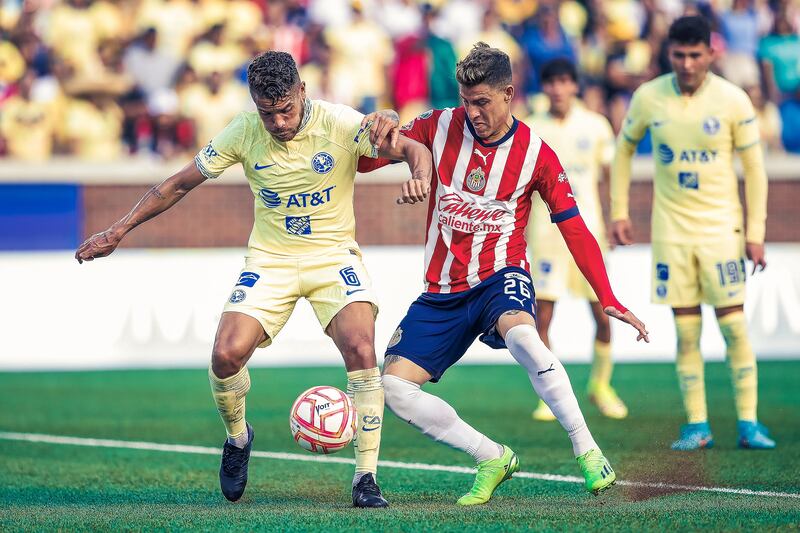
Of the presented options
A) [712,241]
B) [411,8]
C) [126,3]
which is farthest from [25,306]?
[712,241]

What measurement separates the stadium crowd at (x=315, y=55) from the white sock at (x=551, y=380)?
9940mm

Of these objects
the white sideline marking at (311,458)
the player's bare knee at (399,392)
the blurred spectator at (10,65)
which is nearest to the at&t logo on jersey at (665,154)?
the white sideline marking at (311,458)

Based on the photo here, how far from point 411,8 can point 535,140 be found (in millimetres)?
11521

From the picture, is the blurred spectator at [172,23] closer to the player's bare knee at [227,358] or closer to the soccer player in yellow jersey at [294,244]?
the soccer player in yellow jersey at [294,244]

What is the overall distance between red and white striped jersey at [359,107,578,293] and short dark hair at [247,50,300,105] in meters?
0.68

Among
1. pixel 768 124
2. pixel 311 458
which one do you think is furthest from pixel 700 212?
pixel 768 124

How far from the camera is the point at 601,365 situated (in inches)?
421

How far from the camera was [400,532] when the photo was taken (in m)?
5.70

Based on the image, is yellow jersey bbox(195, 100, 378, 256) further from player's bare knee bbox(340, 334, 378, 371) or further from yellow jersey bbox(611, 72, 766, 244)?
yellow jersey bbox(611, 72, 766, 244)

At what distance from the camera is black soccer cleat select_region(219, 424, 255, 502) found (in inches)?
272

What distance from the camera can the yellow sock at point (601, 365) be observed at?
420 inches

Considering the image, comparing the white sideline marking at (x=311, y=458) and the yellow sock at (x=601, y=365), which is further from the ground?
the yellow sock at (x=601, y=365)

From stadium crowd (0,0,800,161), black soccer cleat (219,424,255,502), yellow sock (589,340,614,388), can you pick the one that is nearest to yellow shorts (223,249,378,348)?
black soccer cleat (219,424,255,502)

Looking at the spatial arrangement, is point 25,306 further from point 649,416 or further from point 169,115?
point 649,416
